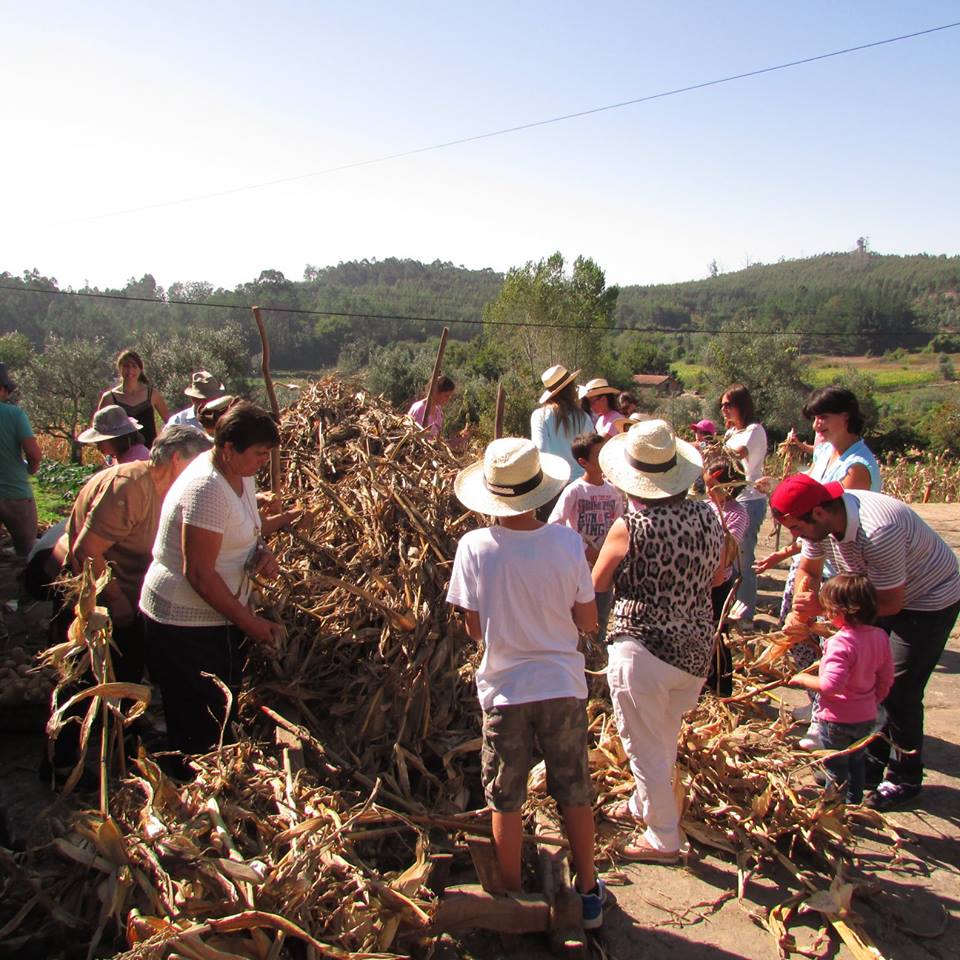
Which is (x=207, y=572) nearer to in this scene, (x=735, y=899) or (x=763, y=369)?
(x=735, y=899)

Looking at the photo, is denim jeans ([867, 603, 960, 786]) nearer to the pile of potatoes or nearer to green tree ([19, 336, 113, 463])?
the pile of potatoes

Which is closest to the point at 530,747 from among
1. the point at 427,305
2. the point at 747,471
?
the point at 747,471

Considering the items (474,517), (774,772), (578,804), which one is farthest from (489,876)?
(474,517)

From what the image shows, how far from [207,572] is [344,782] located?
1254 mm

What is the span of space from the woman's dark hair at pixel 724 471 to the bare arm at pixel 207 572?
3.07 metres

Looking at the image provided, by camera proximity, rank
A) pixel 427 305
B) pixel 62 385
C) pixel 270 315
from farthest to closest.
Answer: pixel 427 305, pixel 270 315, pixel 62 385

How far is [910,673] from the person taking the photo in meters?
3.48

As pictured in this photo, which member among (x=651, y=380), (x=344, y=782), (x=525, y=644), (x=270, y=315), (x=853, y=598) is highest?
(x=270, y=315)

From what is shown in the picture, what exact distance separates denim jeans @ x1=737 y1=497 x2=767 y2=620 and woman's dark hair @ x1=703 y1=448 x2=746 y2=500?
171 mm

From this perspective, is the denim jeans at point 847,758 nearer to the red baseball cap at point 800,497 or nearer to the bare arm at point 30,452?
the red baseball cap at point 800,497

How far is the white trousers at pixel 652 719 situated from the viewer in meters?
2.95

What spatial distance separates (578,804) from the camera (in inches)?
104

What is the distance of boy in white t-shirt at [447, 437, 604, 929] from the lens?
251 cm

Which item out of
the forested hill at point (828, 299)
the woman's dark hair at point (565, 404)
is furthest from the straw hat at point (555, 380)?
the forested hill at point (828, 299)
